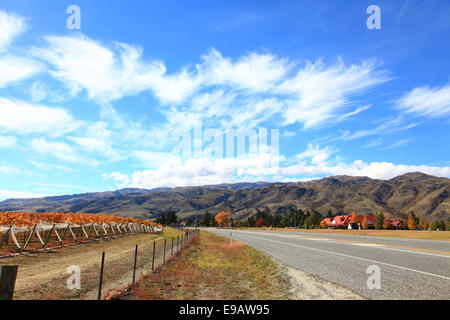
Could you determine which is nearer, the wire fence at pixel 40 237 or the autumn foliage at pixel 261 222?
the wire fence at pixel 40 237

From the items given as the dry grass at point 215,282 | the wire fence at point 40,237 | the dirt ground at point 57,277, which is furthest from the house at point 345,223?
the dirt ground at point 57,277

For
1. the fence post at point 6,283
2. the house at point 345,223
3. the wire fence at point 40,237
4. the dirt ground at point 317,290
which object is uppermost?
the fence post at point 6,283

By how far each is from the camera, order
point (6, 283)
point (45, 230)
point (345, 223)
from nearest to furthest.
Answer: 1. point (6, 283)
2. point (45, 230)
3. point (345, 223)

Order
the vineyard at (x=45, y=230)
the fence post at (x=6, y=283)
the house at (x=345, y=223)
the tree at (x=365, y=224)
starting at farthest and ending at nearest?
the house at (x=345, y=223), the tree at (x=365, y=224), the vineyard at (x=45, y=230), the fence post at (x=6, y=283)

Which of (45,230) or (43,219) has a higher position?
(43,219)

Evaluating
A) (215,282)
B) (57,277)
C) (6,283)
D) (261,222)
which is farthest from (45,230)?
(261,222)

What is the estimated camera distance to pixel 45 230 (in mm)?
28047

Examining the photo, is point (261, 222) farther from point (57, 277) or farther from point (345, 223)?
point (57, 277)

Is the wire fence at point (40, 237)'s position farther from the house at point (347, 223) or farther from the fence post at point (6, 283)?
the house at point (347, 223)

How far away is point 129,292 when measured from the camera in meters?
11.3

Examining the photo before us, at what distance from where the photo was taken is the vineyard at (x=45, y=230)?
2230 centimetres
